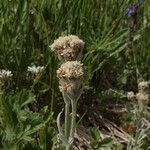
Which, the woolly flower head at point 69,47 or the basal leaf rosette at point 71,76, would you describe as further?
the woolly flower head at point 69,47

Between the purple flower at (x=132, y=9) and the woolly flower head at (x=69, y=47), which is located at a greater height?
the purple flower at (x=132, y=9)

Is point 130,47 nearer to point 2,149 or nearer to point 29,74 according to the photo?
point 29,74

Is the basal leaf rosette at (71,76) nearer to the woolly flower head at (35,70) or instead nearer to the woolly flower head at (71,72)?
the woolly flower head at (71,72)

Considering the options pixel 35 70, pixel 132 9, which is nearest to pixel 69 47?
pixel 35 70

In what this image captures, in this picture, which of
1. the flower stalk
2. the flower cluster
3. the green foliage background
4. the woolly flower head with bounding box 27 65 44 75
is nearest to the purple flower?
the green foliage background

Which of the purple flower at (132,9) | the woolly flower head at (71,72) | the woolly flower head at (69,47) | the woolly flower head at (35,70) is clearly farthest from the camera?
the purple flower at (132,9)

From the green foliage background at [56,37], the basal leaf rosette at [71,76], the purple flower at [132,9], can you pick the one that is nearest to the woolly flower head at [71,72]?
the basal leaf rosette at [71,76]

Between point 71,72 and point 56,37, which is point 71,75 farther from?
point 56,37

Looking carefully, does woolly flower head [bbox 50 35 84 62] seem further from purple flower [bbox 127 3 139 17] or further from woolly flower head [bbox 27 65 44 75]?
purple flower [bbox 127 3 139 17]
